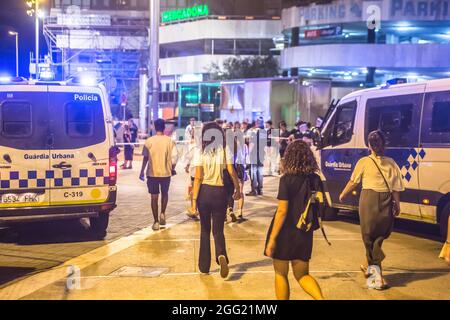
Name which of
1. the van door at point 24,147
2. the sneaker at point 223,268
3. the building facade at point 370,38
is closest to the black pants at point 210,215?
the sneaker at point 223,268

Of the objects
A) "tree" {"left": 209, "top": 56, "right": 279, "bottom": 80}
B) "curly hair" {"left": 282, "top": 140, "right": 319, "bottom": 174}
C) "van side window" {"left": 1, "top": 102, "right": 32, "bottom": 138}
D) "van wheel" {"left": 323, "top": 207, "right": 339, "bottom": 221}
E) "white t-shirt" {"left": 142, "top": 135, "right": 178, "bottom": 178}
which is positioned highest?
"tree" {"left": 209, "top": 56, "right": 279, "bottom": 80}

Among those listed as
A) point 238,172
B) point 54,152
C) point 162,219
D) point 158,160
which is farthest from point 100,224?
point 238,172

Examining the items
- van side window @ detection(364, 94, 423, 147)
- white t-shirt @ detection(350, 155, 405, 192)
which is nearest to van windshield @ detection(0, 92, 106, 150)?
white t-shirt @ detection(350, 155, 405, 192)

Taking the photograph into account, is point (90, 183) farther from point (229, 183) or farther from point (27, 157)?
point (229, 183)

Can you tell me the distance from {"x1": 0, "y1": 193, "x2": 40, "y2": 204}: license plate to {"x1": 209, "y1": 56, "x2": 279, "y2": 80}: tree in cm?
3666

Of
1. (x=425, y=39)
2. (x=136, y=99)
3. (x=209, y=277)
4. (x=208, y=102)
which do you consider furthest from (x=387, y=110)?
(x=136, y=99)

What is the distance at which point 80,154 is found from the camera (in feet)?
26.0

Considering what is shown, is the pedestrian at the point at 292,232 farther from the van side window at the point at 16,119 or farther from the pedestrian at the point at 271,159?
the pedestrian at the point at 271,159

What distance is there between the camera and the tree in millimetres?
43750

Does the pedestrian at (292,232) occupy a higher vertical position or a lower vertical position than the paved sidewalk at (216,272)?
higher

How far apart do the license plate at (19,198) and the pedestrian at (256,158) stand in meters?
6.03

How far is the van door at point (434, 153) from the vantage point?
757 cm

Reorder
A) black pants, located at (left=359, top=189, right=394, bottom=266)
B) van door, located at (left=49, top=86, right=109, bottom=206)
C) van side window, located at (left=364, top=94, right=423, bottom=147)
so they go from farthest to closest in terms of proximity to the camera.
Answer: van side window, located at (left=364, top=94, right=423, bottom=147)
van door, located at (left=49, top=86, right=109, bottom=206)
black pants, located at (left=359, top=189, right=394, bottom=266)

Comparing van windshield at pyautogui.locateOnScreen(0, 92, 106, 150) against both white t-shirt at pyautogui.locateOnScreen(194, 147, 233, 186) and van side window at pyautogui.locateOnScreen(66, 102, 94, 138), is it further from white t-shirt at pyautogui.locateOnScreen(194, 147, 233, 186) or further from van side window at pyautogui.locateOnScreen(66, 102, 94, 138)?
white t-shirt at pyautogui.locateOnScreen(194, 147, 233, 186)
